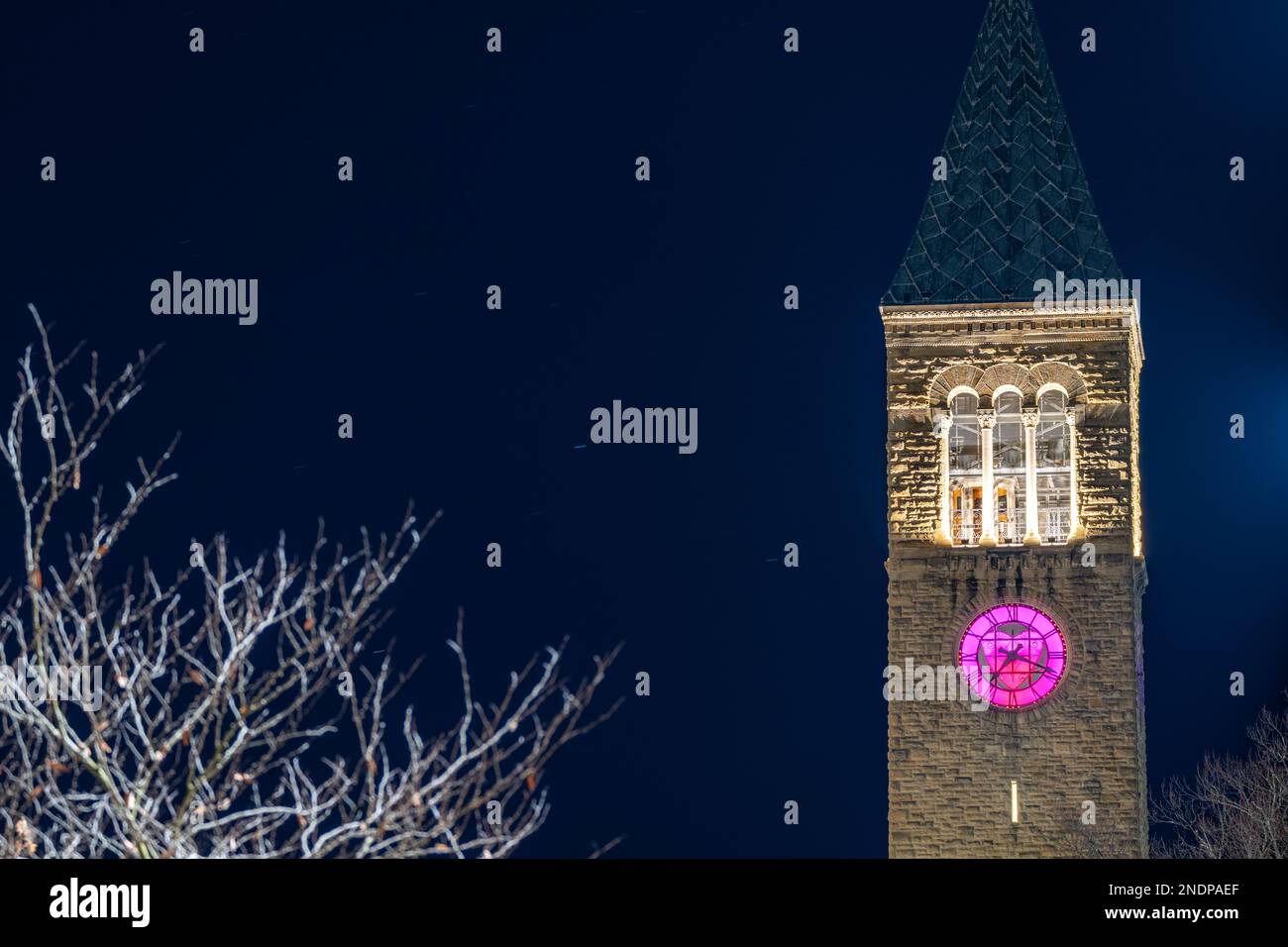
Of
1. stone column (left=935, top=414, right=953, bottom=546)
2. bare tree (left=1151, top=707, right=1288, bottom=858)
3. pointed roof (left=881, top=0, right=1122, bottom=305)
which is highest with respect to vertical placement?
pointed roof (left=881, top=0, right=1122, bottom=305)

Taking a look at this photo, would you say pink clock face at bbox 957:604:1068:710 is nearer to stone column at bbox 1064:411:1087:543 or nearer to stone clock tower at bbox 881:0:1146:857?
stone clock tower at bbox 881:0:1146:857

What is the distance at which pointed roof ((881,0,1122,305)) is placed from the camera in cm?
5425

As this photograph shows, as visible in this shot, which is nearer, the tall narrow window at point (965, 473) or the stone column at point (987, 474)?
the stone column at point (987, 474)

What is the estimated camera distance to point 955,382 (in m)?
53.7

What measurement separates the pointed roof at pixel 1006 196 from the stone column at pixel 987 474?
94.9 inches

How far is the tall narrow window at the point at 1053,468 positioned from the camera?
52719 mm

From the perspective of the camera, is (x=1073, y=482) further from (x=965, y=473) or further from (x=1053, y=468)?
(x=965, y=473)

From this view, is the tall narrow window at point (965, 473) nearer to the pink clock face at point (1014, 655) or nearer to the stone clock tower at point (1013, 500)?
the stone clock tower at point (1013, 500)

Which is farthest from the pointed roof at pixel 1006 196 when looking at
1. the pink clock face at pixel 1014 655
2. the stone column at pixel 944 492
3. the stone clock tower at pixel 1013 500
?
the pink clock face at pixel 1014 655

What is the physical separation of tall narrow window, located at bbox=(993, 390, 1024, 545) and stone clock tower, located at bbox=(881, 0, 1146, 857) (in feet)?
0.14

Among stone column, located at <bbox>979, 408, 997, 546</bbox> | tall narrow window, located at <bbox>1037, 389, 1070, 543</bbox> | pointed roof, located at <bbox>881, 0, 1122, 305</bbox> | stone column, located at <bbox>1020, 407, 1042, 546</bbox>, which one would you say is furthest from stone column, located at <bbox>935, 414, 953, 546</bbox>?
pointed roof, located at <bbox>881, 0, 1122, 305</bbox>

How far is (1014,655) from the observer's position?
51375mm

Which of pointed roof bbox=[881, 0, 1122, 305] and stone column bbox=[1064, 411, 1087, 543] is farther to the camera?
pointed roof bbox=[881, 0, 1122, 305]
